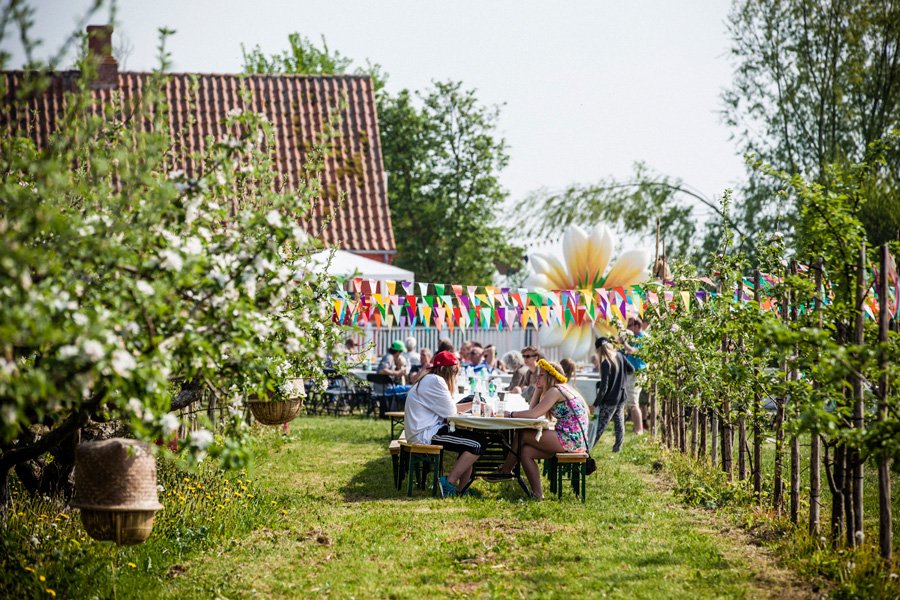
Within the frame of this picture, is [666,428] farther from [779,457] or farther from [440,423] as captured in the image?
[779,457]

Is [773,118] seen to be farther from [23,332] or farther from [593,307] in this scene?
[23,332]

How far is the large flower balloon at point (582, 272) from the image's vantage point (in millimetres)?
17312

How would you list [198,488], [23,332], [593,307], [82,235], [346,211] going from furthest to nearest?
[346,211], [593,307], [198,488], [82,235], [23,332]

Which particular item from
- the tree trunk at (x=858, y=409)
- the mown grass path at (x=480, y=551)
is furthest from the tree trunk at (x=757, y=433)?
the tree trunk at (x=858, y=409)

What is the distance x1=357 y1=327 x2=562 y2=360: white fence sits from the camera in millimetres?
23156

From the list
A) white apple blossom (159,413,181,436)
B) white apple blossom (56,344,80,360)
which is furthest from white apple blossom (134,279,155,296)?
white apple blossom (159,413,181,436)

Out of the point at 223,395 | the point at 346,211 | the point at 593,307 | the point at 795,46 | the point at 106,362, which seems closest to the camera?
the point at 106,362

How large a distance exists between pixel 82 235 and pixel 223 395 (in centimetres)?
130

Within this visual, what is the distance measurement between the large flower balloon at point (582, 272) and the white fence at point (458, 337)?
212 inches

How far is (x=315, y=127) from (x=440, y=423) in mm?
14154

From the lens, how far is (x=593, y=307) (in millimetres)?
15055

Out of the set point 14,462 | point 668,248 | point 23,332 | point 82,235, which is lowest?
point 14,462

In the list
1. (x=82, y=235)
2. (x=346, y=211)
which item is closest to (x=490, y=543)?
(x=82, y=235)

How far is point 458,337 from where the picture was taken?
24.0m
